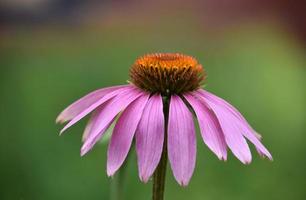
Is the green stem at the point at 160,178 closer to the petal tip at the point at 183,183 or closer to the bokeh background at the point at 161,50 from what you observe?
the petal tip at the point at 183,183

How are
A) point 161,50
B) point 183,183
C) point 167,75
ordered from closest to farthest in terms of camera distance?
1. point 183,183
2. point 167,75
3. point 161,50

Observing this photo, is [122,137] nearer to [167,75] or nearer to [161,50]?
[167,75]

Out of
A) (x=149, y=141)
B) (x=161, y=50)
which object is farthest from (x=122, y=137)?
(x=161, y=50)

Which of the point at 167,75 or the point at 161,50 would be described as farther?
the point at 161,50

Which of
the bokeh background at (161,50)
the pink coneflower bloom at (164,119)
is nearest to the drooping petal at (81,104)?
the pink coneflower bloom at (164,119)

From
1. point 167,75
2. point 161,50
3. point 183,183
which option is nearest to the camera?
point 183,183

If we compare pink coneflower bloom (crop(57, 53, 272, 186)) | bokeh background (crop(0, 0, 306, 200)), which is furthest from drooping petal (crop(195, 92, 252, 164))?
bokeh background (crop(0, 0, 306, 200))

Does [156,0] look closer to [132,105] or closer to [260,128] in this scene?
[260,128]
